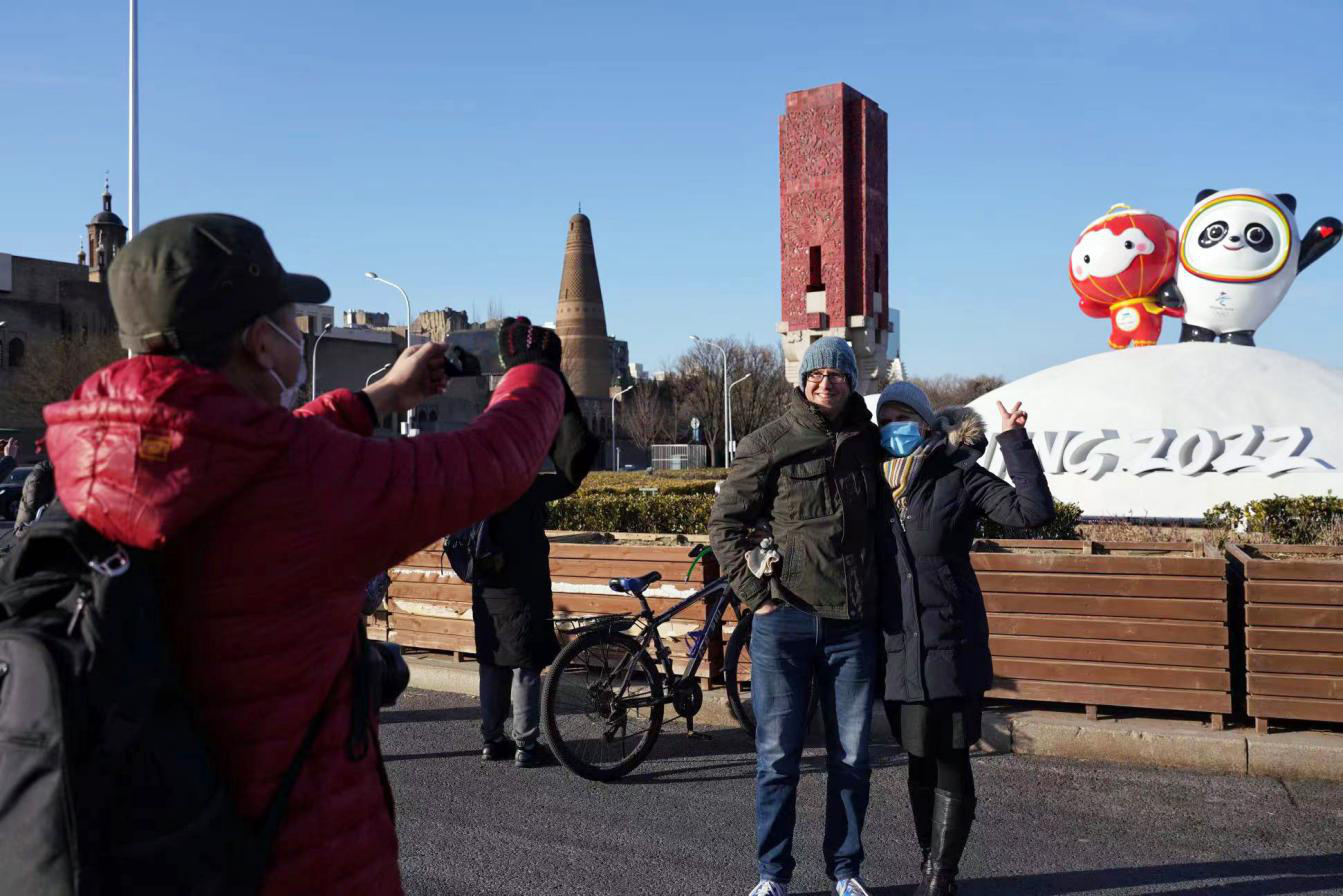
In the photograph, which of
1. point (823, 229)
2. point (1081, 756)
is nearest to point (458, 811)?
point (1081, 756)

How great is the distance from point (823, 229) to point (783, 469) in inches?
875

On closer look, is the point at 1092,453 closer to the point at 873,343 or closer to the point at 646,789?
the point at 873,343

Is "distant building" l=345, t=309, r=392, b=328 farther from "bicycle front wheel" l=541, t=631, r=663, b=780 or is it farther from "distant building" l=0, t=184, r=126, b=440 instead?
"bicycle front wheel" l=541, t=631, r=663, b=780

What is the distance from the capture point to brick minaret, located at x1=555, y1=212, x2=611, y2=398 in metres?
103

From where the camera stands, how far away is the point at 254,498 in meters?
1.60

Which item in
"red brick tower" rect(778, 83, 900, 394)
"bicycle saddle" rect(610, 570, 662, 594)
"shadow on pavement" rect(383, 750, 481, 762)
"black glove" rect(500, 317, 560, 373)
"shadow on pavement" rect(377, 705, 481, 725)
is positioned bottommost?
"shadow on pavement" rect(383, 750, 481, 762)

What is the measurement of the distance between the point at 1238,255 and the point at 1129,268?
6.86 feet

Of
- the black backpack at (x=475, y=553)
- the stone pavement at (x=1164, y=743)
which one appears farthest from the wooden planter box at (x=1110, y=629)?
the black backpack at (x=475, y=553)

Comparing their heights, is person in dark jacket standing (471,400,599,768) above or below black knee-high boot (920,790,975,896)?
above

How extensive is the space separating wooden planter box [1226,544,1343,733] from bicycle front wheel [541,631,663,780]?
3.31 meters

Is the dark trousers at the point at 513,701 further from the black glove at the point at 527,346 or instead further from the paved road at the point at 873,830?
the black glove at the point at 527,346

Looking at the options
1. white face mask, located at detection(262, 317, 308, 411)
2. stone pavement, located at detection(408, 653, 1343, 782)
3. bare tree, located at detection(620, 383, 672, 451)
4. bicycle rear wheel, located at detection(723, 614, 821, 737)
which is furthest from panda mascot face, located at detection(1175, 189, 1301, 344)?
bare tree, located at detection(620, 383, 672, 451)

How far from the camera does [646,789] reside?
607 cm

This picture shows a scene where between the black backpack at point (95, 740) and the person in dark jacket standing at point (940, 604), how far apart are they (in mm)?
3161
